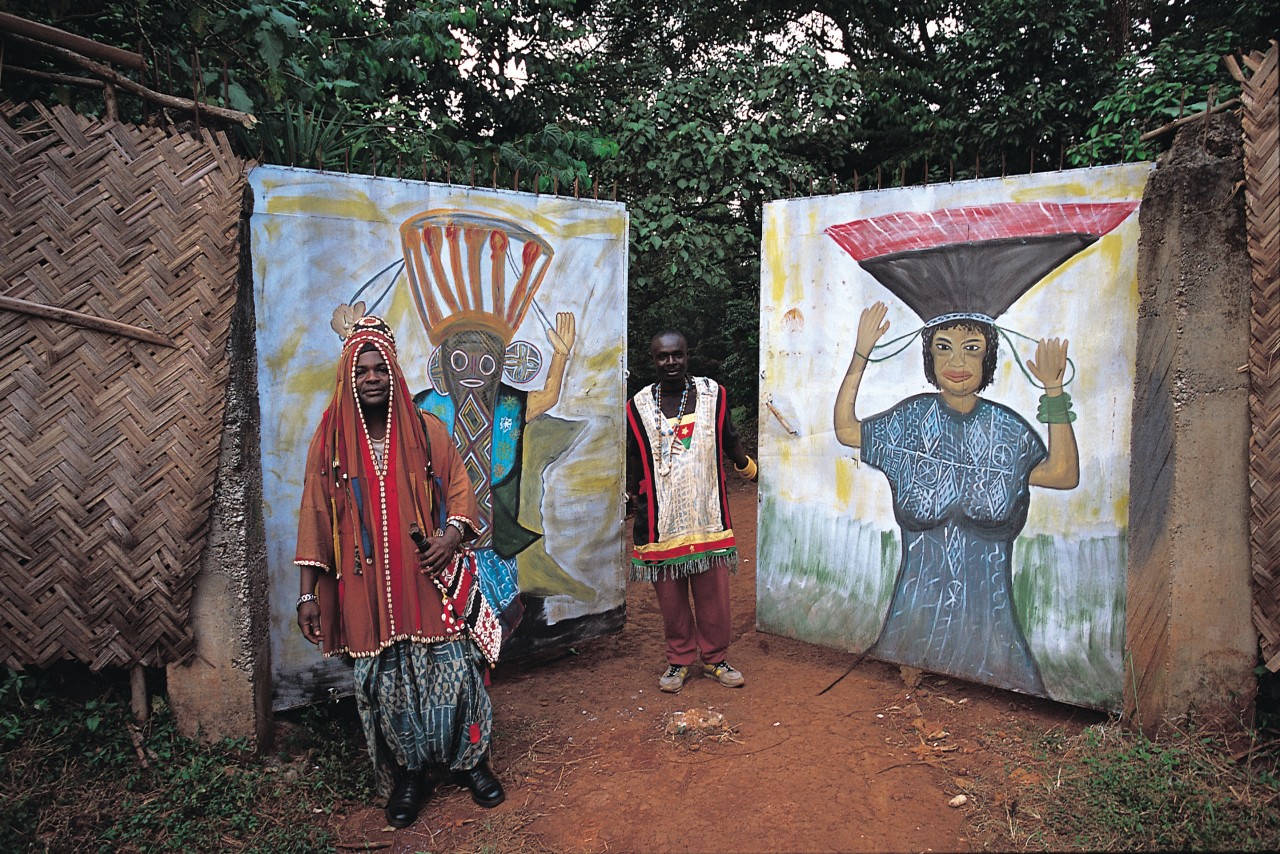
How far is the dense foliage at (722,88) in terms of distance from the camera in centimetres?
595

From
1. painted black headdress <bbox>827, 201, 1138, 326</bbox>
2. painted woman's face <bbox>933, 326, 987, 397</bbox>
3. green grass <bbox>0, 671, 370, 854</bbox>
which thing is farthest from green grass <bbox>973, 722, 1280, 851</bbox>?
green grass <bbox>0, 671, 370, 854</bbox>

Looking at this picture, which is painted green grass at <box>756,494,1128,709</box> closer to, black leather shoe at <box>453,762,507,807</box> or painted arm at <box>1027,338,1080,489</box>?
painted arm at <box>1027,338,1080,489</box>

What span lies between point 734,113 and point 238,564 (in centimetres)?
615

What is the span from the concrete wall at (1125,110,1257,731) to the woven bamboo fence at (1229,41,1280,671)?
63mm

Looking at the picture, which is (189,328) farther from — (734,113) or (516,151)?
(734,113)

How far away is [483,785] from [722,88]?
21.3 feet

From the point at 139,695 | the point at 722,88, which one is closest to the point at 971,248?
the point at 139,695

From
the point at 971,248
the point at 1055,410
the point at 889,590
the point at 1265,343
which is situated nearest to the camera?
the point at 1265,343

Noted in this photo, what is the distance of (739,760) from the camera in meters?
3.57

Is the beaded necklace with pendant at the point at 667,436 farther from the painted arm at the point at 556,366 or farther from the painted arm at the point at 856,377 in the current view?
the painted arm at the point at 856,377

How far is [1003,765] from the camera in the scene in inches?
134

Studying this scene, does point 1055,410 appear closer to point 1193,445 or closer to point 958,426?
point 958,426

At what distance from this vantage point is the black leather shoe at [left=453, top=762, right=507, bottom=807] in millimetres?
3250

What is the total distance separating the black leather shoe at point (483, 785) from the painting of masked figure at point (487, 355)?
82 cm
